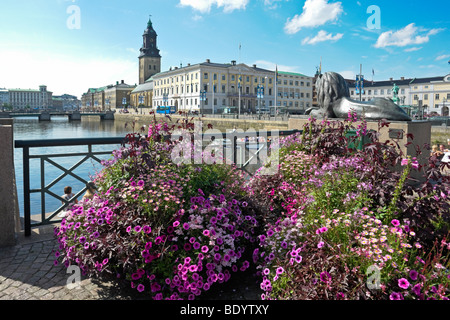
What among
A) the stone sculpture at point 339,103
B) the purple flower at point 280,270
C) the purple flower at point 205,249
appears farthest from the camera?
the stone sculpture at point 339,103

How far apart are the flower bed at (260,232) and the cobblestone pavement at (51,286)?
136mm

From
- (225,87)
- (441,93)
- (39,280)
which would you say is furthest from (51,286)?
(441,93)

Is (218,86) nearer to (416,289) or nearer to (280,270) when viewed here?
(280,270)

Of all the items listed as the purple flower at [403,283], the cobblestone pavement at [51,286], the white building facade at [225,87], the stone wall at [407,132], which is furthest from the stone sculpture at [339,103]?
the white building facade at [225,87]

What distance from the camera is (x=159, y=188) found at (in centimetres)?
310

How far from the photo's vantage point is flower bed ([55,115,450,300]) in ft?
7.83

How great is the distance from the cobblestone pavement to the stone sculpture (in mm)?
6022

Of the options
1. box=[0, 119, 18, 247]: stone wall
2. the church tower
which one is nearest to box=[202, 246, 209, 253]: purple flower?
box=[0, 119, 18, 247]: stone wall

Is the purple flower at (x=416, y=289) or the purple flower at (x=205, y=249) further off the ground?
the purple flower at (x=205, y=249)

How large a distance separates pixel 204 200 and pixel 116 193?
0.85 metres

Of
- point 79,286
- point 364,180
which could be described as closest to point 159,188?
point 79,286

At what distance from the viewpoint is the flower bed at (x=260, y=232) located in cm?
239

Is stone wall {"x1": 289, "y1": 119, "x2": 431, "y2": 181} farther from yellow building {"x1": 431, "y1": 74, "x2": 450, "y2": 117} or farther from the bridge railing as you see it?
yellow building {"x1": 431, "y1": 74, "x2": 450, "y2": 117}

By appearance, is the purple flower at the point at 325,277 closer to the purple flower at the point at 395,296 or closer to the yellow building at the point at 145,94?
the purple flower at the point at 395,296
